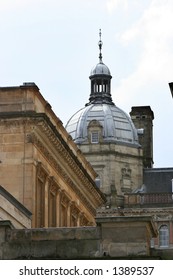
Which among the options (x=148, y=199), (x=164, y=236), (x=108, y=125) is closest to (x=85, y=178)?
(x=164, y=236)

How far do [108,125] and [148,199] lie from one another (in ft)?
27.6

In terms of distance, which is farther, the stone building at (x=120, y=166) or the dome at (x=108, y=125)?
the dome at (x=108, y=125)

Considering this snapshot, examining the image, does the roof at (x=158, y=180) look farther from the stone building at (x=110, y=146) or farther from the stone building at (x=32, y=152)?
the stone building at (x=32, y=152)

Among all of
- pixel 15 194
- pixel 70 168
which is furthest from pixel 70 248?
pixel 70 168

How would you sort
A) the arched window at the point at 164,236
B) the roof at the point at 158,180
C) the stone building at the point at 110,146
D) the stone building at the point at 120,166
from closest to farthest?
the arched window at the point at 164,236, the stone building at the point at 120,166, the stone building at the point at 110,146, the roof at the point at 158,180

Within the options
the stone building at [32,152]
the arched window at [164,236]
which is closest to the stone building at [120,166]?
the arched window at [164,236]

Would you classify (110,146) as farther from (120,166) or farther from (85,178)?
(85,178)

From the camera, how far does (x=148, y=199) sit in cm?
10044

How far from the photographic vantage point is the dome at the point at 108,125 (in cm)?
10212

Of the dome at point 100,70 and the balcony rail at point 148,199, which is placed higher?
the dome at point 100,70

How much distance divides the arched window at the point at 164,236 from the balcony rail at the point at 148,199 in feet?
7.69

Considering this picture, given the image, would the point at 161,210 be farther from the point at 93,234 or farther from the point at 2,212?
the point at 93,234

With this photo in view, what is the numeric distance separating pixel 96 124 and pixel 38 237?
7862 centimetres

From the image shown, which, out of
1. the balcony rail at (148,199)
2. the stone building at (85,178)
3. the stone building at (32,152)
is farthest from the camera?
the balcony rail at (148,199)
